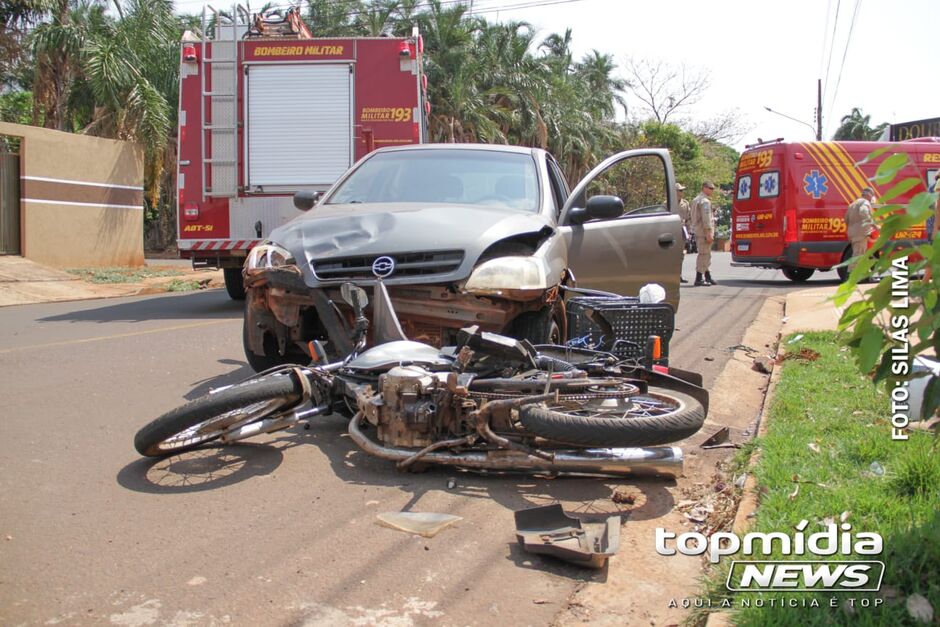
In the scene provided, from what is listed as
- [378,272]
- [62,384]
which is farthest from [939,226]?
[62,384]

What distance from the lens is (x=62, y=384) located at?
20.2 ft

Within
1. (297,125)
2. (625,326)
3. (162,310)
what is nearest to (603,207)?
(625,326)

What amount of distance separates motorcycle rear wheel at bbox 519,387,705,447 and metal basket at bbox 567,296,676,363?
690mm

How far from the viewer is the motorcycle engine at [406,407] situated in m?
4.02

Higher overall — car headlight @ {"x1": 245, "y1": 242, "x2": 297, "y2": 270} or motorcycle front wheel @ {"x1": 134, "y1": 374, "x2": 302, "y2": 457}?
car headlight @ {"x1": 245, "y1": 242, "x2": 297, "y2": 270}

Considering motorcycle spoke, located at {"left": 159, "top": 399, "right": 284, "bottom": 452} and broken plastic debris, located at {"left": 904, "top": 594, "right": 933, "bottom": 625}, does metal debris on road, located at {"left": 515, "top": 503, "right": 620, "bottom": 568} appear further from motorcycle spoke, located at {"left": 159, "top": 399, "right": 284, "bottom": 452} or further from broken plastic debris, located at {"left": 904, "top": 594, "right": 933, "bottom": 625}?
motorcycle spoke, located at {"left": 159, "top": 399, "right": 284, "bottom": 452}

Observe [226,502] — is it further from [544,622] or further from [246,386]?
[544,622]

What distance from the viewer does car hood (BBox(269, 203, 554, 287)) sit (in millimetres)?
4770

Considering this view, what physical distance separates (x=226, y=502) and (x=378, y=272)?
1547mm

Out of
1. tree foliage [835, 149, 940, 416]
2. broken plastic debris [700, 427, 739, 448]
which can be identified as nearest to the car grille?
broken plastic debris [700, 427, 739, 448]

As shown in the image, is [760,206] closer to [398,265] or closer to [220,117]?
[220,117]

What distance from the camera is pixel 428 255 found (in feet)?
15.7

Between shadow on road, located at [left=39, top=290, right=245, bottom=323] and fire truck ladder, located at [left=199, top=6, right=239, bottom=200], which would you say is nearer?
shadow on road, located at [left=39, top=290, right=245, bottom=323]

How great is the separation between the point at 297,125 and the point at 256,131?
0.53 meters
